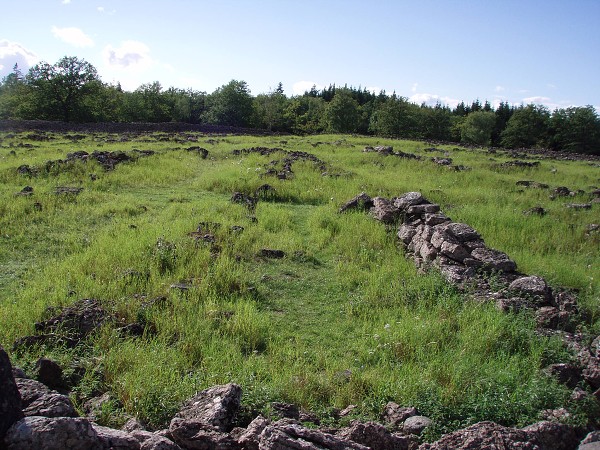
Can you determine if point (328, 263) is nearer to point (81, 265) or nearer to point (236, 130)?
point (81, 265)

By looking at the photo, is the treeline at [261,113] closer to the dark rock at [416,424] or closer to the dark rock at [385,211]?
the dark rock at [385,211]

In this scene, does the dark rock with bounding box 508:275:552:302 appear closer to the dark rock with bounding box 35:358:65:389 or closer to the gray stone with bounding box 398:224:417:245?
the gray stone with bounding box 398:224:417:245

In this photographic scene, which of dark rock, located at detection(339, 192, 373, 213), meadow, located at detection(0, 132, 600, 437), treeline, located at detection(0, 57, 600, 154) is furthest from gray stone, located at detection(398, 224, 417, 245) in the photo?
treeline, located at detection(0, 57, 600, 154)

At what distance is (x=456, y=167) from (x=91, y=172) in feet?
48.6

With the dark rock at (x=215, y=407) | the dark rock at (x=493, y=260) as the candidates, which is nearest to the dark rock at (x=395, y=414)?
the dark rock at (x=215, y=407)

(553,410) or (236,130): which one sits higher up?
(236,130)

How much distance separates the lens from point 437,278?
25.1 ft

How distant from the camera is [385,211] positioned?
37.7ft

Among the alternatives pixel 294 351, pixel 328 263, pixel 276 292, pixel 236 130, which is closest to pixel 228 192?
pixel 328 263

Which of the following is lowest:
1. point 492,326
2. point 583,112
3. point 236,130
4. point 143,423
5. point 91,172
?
point 143,423

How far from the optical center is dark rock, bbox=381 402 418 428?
4.23 metres

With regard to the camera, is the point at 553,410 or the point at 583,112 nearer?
the point at 553,410

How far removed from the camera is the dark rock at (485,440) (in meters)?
3.62

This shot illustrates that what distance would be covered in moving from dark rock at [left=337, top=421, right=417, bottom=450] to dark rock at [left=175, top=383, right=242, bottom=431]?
Answer: 0.96 meters
